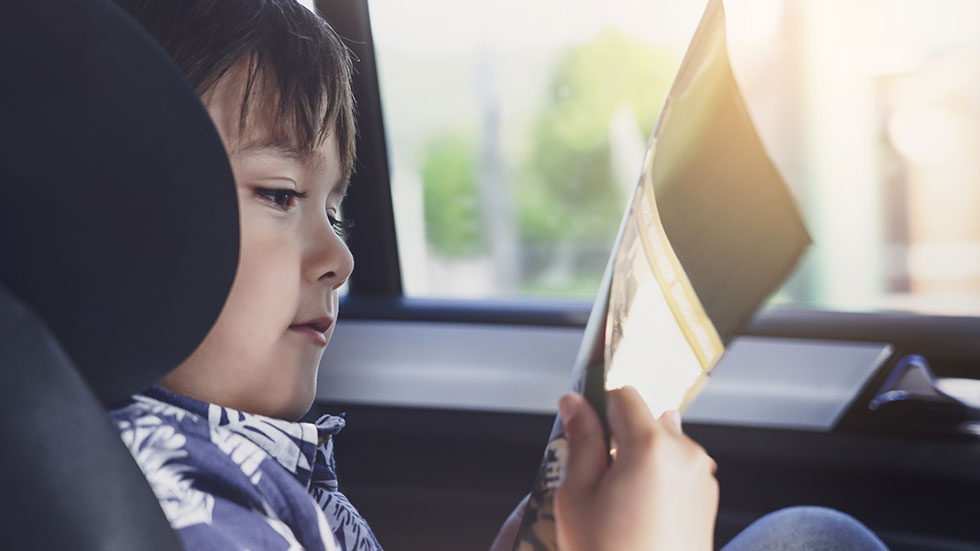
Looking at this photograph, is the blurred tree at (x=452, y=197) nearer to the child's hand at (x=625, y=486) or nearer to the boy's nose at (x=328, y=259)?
the boy's nose at (x=328, y=259)

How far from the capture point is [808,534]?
0.99 metres

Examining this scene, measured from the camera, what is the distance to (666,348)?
550mm

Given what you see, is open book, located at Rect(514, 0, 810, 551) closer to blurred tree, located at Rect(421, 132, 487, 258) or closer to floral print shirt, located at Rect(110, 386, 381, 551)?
floral print shirt, located at Rect(110, 386, 381, 551)

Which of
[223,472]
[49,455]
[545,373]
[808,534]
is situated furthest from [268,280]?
[545,373]

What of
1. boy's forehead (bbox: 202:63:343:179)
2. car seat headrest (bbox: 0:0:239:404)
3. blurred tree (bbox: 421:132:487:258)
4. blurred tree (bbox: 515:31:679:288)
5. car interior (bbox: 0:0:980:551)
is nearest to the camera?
car seat headrest (bbox: 0:0:239:404)

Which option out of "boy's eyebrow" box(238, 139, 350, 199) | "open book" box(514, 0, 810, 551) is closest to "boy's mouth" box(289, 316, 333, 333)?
"boy's eyebrow" box(238, 139, 350, 199)

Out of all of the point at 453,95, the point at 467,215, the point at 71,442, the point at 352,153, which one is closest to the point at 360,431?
the point at 467,215

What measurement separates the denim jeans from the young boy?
0.31m

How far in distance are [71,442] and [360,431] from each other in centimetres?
131

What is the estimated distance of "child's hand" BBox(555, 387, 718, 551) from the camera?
53cm

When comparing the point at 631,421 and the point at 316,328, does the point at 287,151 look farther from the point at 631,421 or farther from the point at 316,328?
the point at 631,421

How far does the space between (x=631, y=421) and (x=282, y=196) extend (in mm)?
322

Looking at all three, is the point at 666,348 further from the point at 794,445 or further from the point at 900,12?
the point at 900,12

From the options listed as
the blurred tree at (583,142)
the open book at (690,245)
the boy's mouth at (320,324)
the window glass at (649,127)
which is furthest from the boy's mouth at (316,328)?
the blurred tree at (583,142)
